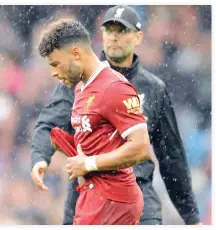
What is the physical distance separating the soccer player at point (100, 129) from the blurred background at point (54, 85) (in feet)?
12.7

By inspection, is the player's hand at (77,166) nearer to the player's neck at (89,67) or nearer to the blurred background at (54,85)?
the player's neck at (89,67)

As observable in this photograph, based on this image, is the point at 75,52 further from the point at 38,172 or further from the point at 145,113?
the point at 145,113

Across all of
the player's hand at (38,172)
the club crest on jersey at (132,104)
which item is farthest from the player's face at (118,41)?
the club crest on jersey at (132,104)

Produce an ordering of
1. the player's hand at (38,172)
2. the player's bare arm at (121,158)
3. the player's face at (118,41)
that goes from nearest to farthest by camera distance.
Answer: the player's bare arm at (121,158) < the player's hand at (38,172) < the player's face at (118,41)

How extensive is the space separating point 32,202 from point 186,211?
2.89 metres

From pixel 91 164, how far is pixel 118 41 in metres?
1.62

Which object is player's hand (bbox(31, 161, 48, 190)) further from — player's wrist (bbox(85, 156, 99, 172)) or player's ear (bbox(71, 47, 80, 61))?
player's ear (bbox(71, 47, 80, 61))

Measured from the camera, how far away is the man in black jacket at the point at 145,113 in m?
6.05

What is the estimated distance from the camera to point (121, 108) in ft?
15.2

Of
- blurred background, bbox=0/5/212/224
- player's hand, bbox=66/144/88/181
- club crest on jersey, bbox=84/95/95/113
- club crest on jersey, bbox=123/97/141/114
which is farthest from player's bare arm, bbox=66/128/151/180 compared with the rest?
blurred background, bbox=0/5/212/224

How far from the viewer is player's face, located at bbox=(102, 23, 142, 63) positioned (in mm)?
6109

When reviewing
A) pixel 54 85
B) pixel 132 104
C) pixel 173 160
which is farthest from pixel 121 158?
pixel 54 85

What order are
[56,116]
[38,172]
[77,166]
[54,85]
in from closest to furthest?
[77,166], [38,172], [56,116], [54,85]

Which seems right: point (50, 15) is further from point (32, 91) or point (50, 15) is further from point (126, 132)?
point (126, 132)
